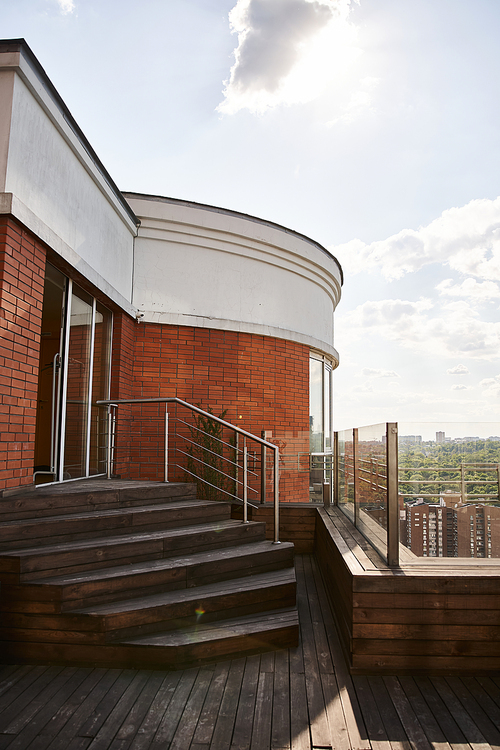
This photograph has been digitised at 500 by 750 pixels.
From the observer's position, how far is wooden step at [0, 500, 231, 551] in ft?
11.7

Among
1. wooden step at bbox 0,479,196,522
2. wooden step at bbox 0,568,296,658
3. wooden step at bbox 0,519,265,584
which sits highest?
wooden step at bbox 0,479,196,522

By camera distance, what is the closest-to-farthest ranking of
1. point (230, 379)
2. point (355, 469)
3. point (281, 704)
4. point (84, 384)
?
1. point (281, 704)
2. point (355, 469)
3. point (84, 384)
4. point (230, 379)

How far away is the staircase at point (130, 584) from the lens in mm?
3182

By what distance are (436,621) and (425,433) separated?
4.11 ft

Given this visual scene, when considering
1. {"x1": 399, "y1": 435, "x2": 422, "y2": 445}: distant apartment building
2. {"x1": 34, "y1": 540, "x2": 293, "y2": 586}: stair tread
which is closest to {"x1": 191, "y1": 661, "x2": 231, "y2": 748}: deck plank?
{"x1": 34, "y1": 540, "x2": 293, "y2": 586}: stair tread

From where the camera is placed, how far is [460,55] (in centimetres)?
548

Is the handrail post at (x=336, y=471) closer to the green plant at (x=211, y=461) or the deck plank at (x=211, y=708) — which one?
the green plant at (x=211, y=461)

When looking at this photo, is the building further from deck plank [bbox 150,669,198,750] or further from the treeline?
the treeline

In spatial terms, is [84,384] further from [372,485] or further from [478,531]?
[478,531]

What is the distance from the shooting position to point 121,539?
13.1 feet

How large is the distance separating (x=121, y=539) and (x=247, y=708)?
1.80 metres

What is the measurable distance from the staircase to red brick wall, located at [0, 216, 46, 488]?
35cm

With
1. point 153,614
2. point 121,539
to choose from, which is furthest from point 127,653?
point 121,539

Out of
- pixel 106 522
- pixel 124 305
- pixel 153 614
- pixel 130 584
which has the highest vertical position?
pixel 124 305
